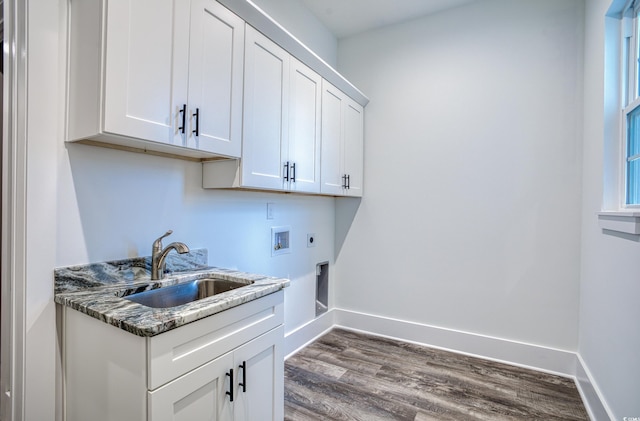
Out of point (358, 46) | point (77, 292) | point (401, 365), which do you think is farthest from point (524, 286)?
point (77, 292)

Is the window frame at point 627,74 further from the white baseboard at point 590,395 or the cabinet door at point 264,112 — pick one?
the cabinet door at point 264,112

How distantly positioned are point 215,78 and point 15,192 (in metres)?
0.93

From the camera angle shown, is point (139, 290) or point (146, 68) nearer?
point (146, 68)

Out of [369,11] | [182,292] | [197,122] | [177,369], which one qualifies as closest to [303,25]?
[369,11]

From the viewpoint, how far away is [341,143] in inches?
108

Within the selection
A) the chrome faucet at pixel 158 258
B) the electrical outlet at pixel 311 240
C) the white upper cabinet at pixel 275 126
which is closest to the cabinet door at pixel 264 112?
the white upper cabinet at pixel 275 126

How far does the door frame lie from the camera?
1.19 metres

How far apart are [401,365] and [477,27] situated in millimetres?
2851

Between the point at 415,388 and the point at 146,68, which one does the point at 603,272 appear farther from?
the point at 146,68

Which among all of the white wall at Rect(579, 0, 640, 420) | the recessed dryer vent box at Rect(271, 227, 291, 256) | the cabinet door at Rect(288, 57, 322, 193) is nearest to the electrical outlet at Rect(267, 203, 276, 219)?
the recessed dryer vent box at Rect(271, 227, 291, 256)

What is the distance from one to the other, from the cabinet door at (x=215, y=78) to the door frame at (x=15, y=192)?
1.96 ft

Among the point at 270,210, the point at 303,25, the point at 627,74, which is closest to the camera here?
the point at 627,74

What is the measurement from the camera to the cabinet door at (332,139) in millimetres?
2486

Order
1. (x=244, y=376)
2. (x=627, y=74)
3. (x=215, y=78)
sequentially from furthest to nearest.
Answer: (x=627, y=74)
(x=215, y=78)
(x=244, y=376)
